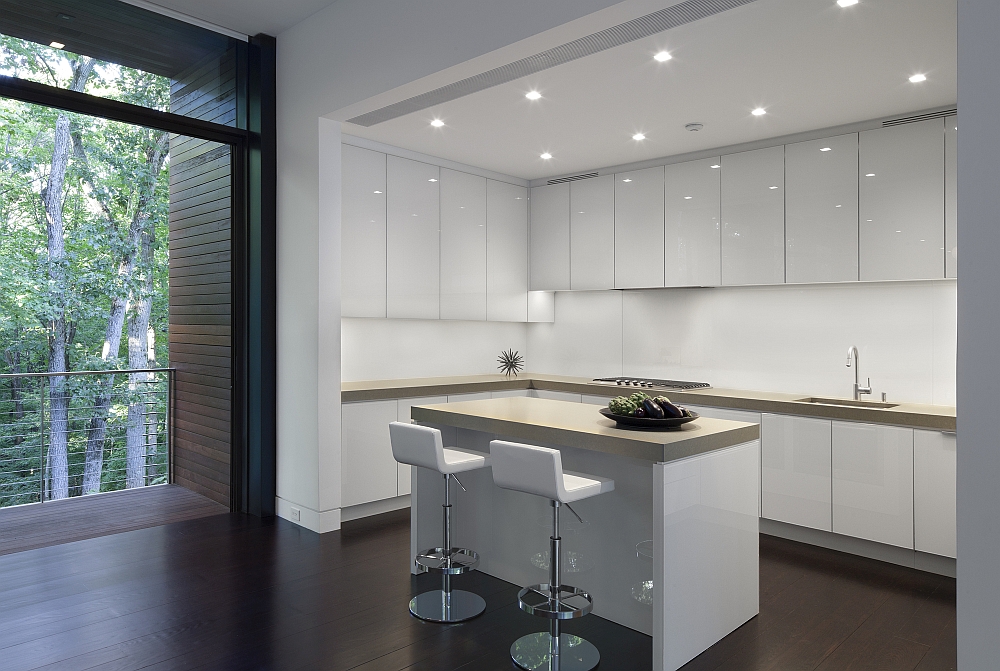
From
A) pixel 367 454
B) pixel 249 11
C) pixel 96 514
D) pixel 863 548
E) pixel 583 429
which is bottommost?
pixel 863 548

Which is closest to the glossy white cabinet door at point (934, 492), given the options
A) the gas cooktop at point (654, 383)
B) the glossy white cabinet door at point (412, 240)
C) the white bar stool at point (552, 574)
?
the gas cooktop at point (654, 383)

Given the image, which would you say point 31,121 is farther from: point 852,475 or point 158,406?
point 852,475

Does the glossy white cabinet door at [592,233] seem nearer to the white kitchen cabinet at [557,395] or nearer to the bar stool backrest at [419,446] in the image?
the white kitchen cabinet at [557,395]

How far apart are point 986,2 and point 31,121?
425 cm

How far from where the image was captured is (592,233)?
5820 millimetres

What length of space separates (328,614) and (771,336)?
363cm

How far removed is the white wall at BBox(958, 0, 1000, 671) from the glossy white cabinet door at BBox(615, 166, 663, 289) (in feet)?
11.8

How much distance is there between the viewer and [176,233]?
4.34 meters

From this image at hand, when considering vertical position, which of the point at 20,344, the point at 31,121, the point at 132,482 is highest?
the point at 31,121

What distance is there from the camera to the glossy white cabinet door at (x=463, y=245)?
5.62m

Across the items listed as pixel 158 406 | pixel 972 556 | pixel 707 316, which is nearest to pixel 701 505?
pixel 972 556

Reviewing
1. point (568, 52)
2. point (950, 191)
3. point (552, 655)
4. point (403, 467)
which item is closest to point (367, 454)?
point (403, 467)

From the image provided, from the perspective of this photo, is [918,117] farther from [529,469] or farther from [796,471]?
[529,469]

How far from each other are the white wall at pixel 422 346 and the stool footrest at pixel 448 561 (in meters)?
2.34
